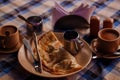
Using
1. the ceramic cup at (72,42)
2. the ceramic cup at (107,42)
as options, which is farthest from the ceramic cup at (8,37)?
the ceramic cup at (107,42)

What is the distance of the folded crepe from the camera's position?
0.81 m

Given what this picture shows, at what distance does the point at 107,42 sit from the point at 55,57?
191 millimetres

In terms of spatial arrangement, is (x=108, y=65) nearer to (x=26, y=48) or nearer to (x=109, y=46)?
(x=109, y=46)

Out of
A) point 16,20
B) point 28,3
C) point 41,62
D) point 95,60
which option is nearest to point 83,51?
point 95,60

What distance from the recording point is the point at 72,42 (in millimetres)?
859

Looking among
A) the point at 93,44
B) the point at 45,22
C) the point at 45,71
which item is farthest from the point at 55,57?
the point at 45,22

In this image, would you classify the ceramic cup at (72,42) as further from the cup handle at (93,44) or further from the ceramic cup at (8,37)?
the ceramic cup at (8,37)

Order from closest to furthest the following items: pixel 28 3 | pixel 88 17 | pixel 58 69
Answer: pixel 58 69 < pixel 88 17 < pixel 28 3

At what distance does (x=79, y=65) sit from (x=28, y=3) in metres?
0.60

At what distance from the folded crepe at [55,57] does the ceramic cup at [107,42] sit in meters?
0.12

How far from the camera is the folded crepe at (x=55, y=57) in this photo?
809 millimetres

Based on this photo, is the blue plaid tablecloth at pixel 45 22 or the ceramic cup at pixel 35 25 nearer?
the blue plaid tablecloth at pixel 45 22

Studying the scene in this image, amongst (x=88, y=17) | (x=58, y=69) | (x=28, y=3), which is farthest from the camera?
(x=28, y=3)

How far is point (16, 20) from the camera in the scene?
1.15 metres
